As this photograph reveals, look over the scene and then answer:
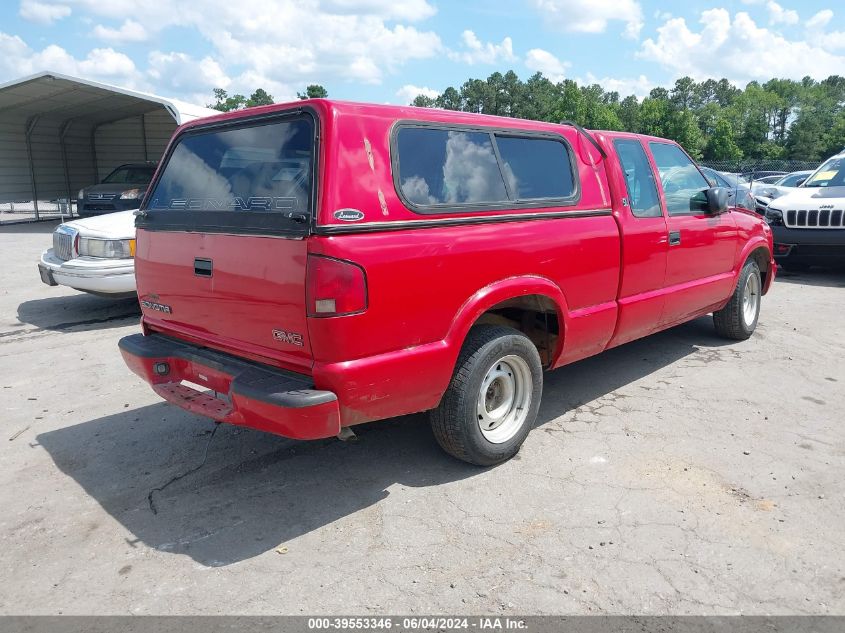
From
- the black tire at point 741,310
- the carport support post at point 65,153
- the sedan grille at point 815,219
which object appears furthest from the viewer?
the carport support post at point 65,153

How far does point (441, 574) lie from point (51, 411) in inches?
138

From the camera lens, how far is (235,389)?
3.25 metres

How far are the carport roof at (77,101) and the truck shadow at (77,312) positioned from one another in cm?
685

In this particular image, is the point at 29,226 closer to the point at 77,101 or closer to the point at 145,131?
the point at 77,101

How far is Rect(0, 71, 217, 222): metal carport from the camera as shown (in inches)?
709

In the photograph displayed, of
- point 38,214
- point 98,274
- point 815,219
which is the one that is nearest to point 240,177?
point 98,274

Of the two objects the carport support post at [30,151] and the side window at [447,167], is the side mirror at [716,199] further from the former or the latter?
the carport support post at [30,151]

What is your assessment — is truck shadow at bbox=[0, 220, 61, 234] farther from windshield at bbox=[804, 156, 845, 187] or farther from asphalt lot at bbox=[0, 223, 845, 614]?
windshield at bbox=[804, 156, 845, 187]

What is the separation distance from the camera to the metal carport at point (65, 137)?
18.0 metres

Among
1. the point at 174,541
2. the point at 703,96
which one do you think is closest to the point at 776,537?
the point at 174,541

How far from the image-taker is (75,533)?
131 inches

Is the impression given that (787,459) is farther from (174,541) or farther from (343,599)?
(174,541)

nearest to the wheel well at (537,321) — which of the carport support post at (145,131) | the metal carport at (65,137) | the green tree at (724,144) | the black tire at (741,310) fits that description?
the black tire at (741,310)

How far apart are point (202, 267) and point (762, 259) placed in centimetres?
572
